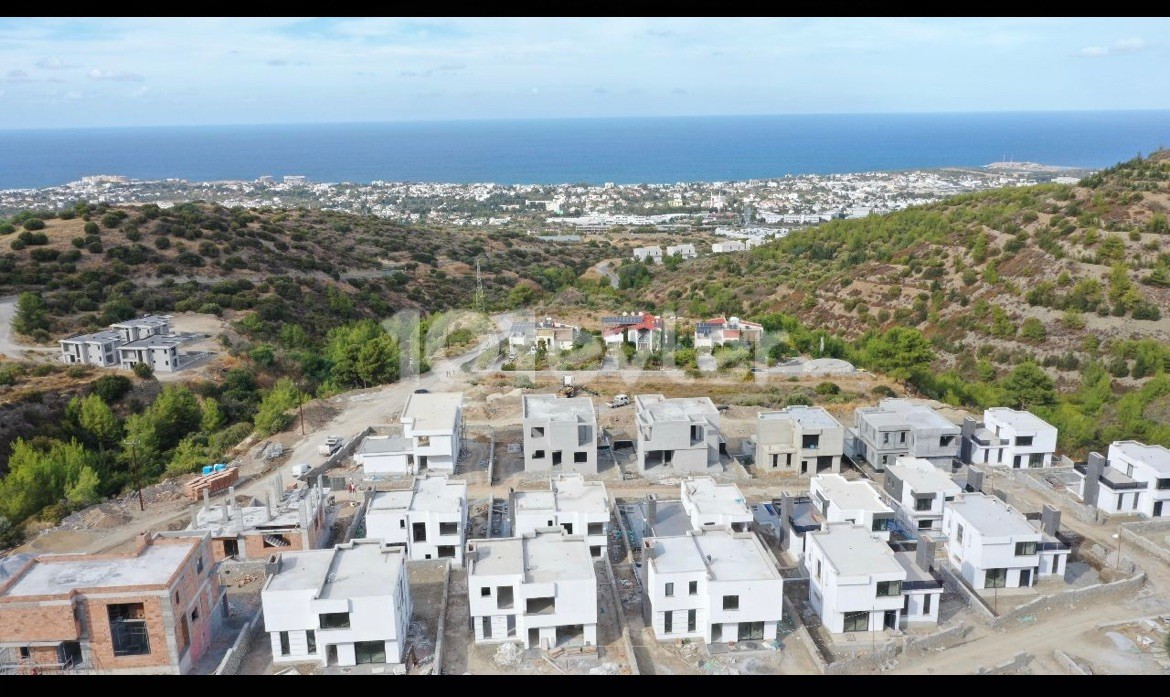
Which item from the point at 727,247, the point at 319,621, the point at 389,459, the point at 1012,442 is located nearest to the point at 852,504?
the point at 1012,442

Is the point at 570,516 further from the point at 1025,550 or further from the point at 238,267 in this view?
the point at 238,267

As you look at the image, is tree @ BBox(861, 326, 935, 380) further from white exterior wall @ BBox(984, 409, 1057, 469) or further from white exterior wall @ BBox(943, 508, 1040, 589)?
white exterior wall @ BBox(943, 508, 1040, 589)

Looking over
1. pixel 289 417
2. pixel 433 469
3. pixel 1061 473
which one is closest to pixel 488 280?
pixel 289 417

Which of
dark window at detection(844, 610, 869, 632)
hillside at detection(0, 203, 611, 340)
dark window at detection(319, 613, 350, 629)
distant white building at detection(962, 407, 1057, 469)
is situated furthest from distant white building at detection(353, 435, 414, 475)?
hillside at detection(0, 203, 611, 340)

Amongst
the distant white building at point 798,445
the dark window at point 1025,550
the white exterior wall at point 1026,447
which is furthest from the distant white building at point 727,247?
the dark window at point 1025,550
